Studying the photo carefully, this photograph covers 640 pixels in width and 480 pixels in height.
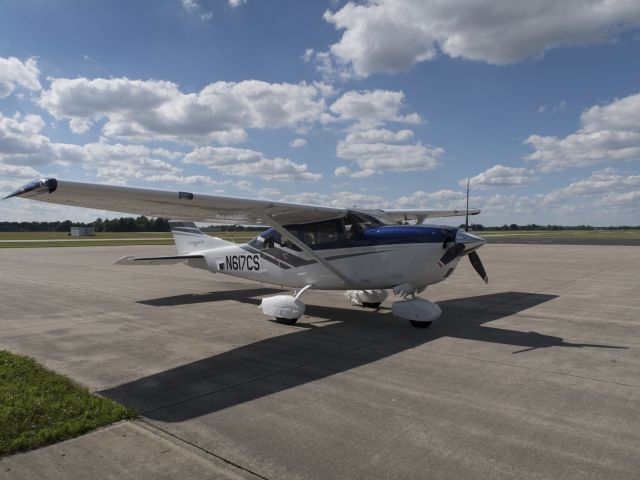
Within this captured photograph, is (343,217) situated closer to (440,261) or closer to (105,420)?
(440,261)

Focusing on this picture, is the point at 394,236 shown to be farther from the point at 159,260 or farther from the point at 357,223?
the point at 159,260

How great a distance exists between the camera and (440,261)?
7.89m

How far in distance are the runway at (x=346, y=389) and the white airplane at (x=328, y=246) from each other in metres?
0.56

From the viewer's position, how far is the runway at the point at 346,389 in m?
3.30

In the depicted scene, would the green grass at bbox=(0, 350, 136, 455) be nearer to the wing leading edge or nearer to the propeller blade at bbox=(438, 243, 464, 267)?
the wing leading edge

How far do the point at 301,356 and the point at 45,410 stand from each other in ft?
10.2

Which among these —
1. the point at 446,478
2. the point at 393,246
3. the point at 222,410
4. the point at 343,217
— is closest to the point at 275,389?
the point at 222,410

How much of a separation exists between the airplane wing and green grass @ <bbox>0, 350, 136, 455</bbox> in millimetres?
2141

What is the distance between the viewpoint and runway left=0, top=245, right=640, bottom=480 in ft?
10.8

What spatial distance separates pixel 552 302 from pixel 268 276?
22.8 feet

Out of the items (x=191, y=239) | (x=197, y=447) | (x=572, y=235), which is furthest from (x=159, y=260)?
(x=572, y=235)

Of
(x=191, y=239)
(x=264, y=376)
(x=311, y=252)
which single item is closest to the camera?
(x=264, y=376)

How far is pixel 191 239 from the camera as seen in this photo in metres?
12.8

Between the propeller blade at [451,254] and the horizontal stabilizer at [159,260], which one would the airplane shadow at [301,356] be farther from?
the horizontal stabilizer at [159,260]
